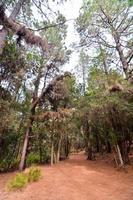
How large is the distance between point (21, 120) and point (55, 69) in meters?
3.77

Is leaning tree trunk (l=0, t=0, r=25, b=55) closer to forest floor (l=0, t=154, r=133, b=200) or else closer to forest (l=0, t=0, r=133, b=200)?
forest (l=0, t=0, r=133, b=200)

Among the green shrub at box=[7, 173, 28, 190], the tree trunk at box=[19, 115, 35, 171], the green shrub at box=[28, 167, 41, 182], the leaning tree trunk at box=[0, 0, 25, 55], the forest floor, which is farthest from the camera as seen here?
the tree trunk at box=[19, 115, 35, 171]

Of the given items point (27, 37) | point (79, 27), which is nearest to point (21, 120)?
point (27, 37)

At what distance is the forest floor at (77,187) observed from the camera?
26.3 feet

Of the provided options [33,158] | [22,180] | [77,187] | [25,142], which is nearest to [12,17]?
[22,180]

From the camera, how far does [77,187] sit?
29.8 ft

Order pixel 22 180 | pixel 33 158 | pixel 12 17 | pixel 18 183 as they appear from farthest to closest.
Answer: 1. pixel 33 158
2. pixel 12 17
3. pixel 22 180
4. pixel 18 183

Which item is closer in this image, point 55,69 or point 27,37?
point 27,37

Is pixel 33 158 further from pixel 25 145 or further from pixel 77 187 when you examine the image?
pixel 77 187

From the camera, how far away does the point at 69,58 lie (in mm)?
15969

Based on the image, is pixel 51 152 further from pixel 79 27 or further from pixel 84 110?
pixel 79 27

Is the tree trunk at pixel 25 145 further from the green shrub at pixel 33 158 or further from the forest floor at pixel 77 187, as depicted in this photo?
the green shrub at pixel 33 158

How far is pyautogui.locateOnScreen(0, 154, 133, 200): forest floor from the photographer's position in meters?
8.01

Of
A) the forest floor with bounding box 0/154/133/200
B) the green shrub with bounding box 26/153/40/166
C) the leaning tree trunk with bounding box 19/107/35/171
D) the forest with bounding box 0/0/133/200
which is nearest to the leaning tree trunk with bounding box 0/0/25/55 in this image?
the forest with bounding box 0/0/133/200
